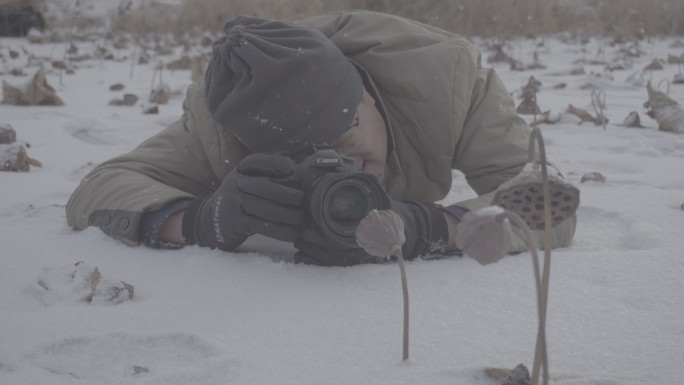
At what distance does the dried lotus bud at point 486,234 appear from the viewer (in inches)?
27.4

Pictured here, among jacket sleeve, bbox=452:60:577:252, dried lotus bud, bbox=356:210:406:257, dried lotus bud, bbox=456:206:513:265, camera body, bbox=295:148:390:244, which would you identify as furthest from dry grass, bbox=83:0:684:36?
dried lotus bud, bbox=456:206:513:265

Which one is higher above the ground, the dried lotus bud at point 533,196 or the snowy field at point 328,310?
the dried lotus bud at point 533,196

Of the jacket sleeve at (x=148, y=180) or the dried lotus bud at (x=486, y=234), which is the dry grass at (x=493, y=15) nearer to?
the jacket sleeve at (x=148, y=180)

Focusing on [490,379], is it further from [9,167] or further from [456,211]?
[9,167]

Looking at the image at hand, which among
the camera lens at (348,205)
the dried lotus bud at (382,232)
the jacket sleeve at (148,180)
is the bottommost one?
the jacket sleeve at (148,180)

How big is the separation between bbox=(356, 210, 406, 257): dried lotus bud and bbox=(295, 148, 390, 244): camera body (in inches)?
14.9

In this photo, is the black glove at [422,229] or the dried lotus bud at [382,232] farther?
the black glove at [422,229]

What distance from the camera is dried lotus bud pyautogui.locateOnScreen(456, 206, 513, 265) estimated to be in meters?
0.69

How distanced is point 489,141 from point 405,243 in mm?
550

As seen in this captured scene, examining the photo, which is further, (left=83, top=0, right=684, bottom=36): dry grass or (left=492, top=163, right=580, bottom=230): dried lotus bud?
(left=83, top=0, right=684, bottom=36): dry grass

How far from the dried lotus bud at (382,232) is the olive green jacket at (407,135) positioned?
3.08 feet

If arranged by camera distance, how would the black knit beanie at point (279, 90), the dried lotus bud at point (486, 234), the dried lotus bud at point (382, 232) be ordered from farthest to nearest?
the black knit beanie at point (279, 90)
the dried lotus bud at point (382, 232)
the dried lotus bud at point (486, 234)

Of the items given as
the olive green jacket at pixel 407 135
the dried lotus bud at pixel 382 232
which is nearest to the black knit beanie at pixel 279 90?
the olive green jacket at pixel 407 135

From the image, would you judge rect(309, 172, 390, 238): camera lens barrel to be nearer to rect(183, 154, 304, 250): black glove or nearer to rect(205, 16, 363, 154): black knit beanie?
rect(183, 154, 304, 250): black glove
